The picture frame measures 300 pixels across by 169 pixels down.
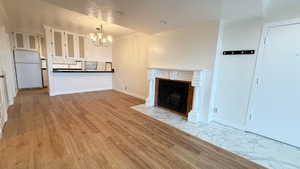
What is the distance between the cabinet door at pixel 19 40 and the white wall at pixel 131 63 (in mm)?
3915

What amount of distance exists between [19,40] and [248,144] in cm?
855

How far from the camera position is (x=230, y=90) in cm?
265

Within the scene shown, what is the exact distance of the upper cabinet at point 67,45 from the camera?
466 cm

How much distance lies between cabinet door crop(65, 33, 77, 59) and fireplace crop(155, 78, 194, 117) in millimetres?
3806

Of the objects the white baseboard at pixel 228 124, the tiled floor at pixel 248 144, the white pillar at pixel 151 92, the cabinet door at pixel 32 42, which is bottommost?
the tiled floor at pixel 248 144

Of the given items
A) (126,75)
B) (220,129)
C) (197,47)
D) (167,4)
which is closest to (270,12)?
(197,47)

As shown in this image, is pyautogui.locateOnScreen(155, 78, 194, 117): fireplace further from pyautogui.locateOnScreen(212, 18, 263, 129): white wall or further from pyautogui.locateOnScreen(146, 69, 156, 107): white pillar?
pyautogui.locateOnScreen(212, 18, 263, 129): white wall

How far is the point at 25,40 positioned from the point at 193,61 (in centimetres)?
719

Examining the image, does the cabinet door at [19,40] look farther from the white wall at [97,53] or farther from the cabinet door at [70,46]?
the white wall at [97,53]

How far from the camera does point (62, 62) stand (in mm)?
5008

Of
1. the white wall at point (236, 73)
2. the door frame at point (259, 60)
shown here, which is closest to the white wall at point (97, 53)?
the white wall at point (236, 73)

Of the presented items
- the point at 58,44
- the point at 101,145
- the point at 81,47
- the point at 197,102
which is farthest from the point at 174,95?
the point at 58,44

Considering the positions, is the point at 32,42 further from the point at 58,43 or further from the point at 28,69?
the point at 58,43

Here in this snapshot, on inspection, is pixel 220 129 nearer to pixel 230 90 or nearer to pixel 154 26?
pixel 230 90
